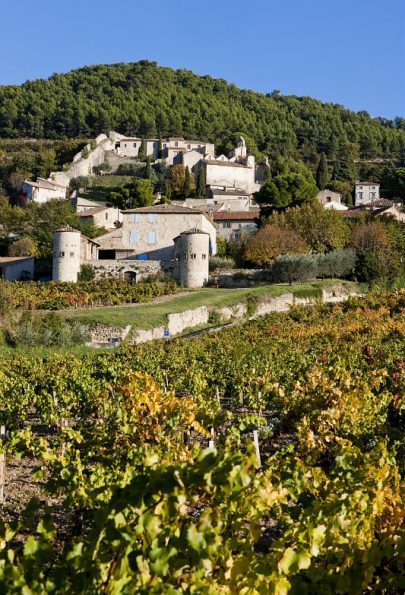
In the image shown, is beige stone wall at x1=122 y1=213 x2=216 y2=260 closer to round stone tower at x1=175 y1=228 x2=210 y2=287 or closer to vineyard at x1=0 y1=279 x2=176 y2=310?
round stone tower at x1=175 y1=228 x2=210 y2=287

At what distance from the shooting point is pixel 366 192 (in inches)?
3410

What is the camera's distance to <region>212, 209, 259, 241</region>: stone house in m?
57.6

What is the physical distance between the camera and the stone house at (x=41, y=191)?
250ft

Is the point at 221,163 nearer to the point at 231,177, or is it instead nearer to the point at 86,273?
the point at 231,177

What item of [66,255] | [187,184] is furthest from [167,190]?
[66,255]

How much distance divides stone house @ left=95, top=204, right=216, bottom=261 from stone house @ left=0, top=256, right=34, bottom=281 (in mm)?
5853

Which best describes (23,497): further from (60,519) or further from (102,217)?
(102,217)

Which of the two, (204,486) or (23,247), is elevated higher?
(23,247)

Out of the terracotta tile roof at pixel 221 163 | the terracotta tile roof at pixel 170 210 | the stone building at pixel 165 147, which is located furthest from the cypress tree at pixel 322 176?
the terracotta tile roof at pixel 170 210

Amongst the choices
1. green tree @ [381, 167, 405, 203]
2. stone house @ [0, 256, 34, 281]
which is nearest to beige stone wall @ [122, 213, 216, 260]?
stone house @ [0, 256, 34, 281]

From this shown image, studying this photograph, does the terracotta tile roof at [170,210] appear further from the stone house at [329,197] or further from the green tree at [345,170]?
the green tree at [345,170]

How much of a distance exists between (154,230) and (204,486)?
45.4m

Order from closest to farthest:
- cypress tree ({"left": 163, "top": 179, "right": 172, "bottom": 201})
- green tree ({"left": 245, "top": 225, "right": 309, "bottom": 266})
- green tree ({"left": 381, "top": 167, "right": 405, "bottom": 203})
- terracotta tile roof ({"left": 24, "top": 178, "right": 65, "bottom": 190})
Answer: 1. green tree ({"left": 245, "top": 225, "right": 309, "bottom": 266})
2. green tree ({"left": 381, "top": 167, "right": 405, "bottom": 203})
3. cypress tree ({"left": 163, "top": 179, "right": 172, "bottom": 201})
4. terracotta tile roof ({"left": 24, "top": 178, "right": 65, "bottom": 190})

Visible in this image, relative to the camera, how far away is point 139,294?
1554 inches
